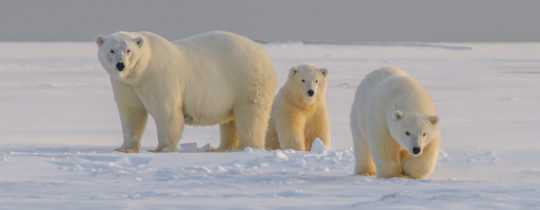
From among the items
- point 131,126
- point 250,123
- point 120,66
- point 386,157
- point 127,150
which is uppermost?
point 386,157

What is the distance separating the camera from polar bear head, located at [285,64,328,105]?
25.8 feet

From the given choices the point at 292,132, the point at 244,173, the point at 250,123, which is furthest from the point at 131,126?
the point at 244,173

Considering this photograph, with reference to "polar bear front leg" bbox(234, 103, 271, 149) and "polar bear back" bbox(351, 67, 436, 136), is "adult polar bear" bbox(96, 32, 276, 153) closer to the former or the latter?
"polar bear front leg" bbox(234, 103, 271, 149)

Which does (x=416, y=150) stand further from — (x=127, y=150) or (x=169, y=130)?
(x=127, y=150)

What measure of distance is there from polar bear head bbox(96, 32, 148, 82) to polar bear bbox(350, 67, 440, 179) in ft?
6.01

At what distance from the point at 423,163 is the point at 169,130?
2371 millimetres

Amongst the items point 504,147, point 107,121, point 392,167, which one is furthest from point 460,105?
point 392,167

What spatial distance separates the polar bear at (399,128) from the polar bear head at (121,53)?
183 centimetres

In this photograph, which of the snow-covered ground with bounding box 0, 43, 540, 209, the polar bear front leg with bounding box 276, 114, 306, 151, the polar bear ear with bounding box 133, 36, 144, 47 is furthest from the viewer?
the polar bear front leg with bounding box 276, 114, 306, 151

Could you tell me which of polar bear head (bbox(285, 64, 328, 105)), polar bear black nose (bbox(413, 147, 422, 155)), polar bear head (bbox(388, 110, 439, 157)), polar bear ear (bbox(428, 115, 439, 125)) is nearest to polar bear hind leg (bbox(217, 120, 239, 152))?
polar bear head (bbox(285, 64, 328, 105))

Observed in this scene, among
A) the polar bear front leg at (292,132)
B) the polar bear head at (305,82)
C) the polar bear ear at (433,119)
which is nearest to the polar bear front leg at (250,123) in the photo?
the polar bear front leg at (292,132)

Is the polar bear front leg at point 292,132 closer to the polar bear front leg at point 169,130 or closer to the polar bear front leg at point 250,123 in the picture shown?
the polar bear front leg at point 250,123

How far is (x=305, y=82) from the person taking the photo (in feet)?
25.9

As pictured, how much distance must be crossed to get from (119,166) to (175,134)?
161cm
